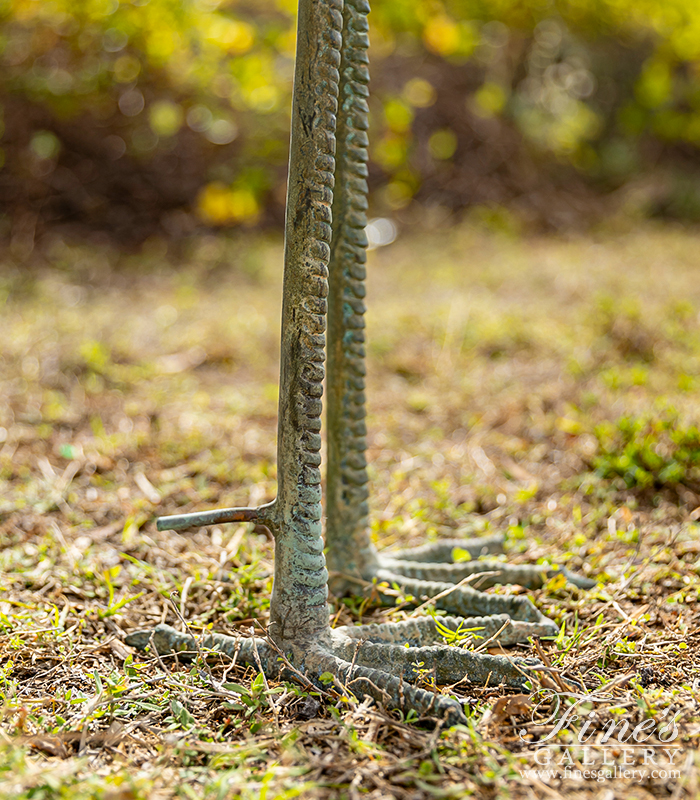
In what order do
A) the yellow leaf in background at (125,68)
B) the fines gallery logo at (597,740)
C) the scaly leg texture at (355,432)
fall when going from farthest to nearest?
1. the yellow leaf in background at (125,68)
2. the scaly leg texture at (355,432)
3. the fines gallery logo at (597,740)

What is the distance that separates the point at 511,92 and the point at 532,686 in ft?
27.8

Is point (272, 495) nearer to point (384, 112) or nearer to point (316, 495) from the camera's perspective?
point (316, 495)

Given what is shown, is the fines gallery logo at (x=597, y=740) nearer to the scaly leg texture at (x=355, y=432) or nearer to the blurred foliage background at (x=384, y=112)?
the scaly leg texture at (x=355, y=432)

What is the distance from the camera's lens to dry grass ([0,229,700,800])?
1174 millimetres

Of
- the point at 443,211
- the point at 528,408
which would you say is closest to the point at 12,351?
the point at 528,408

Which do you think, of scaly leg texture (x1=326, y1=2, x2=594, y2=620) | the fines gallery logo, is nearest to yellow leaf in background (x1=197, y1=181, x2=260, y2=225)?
scaly leg texture (x1=326, y1=2, x2=594, y2=620)

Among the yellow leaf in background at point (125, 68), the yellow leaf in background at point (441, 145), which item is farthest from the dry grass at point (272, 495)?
the yellow leaf in background at point (441, 145)

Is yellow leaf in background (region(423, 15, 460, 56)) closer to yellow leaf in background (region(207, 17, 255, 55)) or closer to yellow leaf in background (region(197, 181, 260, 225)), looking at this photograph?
yellow leaf in background (region(207, 17, 255, 55))

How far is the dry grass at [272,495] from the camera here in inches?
46.2

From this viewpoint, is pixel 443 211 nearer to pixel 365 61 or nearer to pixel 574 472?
pixel 574 472

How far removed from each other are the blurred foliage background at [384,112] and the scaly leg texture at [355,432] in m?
3.67

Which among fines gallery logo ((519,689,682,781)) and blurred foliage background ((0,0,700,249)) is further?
blurred foliage background ((0,0,700,249))

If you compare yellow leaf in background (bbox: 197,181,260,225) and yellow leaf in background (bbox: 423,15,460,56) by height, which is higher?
yellow leaf in background (bbox: 423,15,460,56)

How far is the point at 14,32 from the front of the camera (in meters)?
5.92
